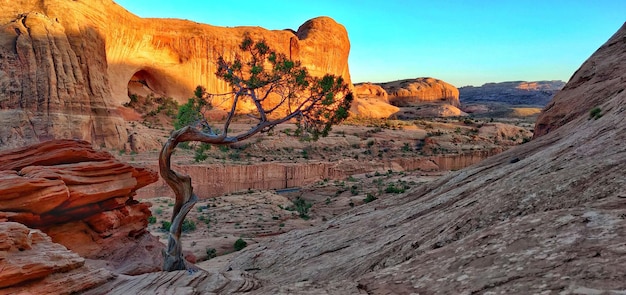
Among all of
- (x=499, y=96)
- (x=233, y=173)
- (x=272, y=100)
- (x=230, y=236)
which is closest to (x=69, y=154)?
(x=230, y=236)

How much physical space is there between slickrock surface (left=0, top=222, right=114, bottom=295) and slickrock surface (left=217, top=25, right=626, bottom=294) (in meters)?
3.68

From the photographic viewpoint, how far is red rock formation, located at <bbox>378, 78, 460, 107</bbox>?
92438 millimetres

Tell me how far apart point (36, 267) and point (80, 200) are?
4811mm

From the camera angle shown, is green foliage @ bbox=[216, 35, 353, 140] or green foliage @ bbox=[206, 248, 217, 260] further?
green foliage @ bbox=[206, 248, 217, 260]

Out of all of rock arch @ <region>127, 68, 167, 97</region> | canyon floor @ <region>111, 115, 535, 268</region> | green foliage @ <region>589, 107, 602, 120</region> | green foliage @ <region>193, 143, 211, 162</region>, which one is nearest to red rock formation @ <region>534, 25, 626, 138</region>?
green foliage @ <region>589, 107, 602, 120</region>

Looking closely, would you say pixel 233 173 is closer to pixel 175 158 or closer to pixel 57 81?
pixel 175 158

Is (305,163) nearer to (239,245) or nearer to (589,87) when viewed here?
(239,245)

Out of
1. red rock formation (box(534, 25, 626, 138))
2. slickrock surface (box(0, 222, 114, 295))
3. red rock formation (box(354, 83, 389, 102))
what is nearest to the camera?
slickrock surface (box(0, 222, 114, 295))

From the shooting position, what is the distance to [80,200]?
1094cm

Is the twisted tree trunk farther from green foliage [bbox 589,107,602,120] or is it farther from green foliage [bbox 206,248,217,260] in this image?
green foliage [bbox 589,107,602,120]

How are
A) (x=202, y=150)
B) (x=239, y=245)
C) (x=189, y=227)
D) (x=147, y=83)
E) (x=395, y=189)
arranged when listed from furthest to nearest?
(x=147, y=83) < (x=395, y=189) < (x=189, y=227) < (x=239, y=245) < (x=202, y=150)

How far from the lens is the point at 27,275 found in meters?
6.42

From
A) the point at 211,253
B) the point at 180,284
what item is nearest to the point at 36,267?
the point at 180,284

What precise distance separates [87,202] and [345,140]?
41.0 m
